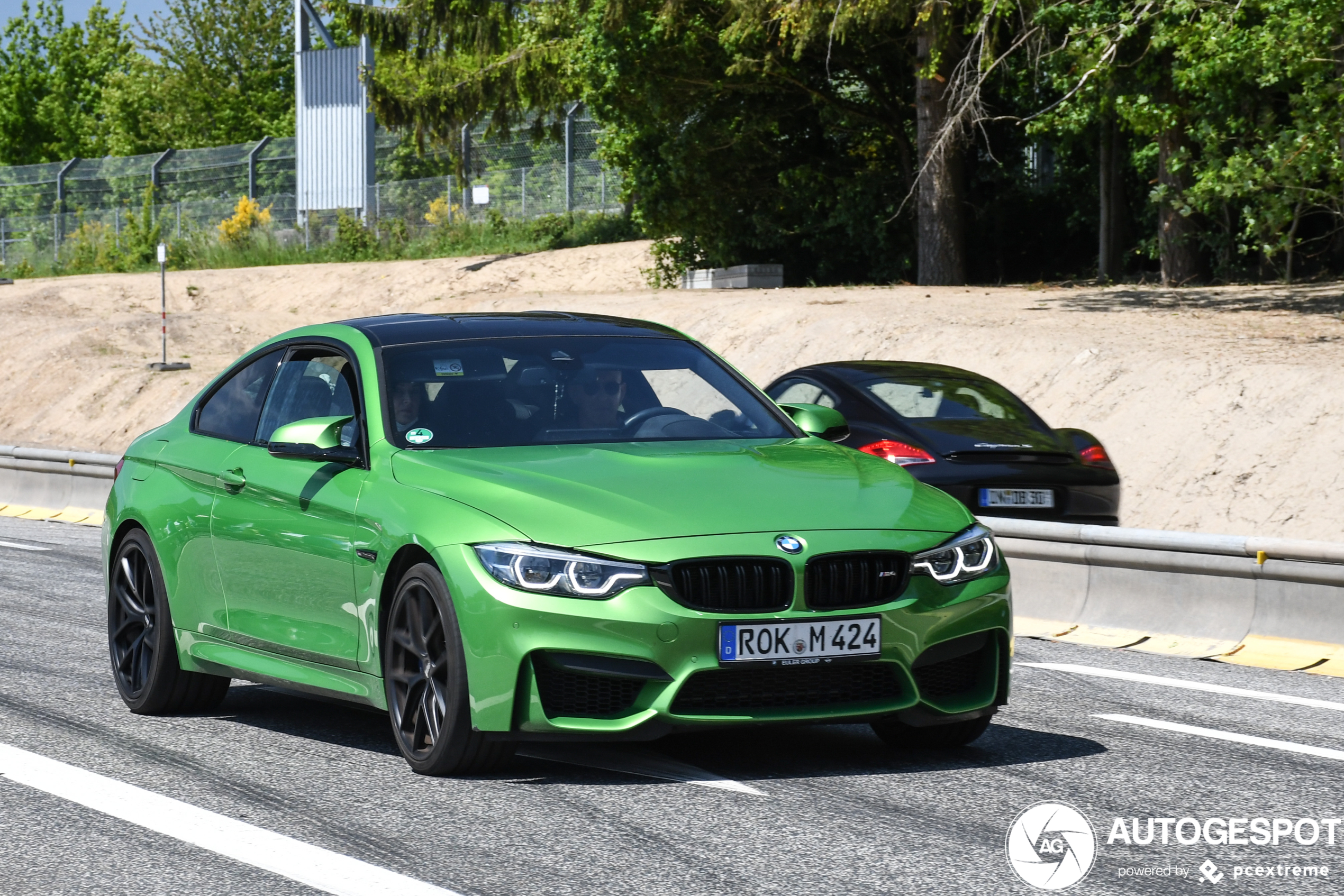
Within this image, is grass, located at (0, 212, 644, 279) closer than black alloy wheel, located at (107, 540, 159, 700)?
No

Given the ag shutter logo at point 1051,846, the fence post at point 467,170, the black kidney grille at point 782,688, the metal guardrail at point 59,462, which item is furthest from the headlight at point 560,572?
the fence post at point 467,170

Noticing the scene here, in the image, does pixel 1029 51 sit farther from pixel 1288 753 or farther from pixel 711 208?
pixel 1288 753

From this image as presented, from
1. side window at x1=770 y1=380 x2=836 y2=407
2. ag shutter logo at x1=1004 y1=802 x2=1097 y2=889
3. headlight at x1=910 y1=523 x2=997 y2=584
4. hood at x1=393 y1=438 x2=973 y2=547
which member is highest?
hood at x1=393 y1=438 x2=973 y2=547

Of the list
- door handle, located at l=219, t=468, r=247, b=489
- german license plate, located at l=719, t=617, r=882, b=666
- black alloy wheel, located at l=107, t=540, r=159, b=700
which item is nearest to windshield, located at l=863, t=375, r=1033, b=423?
black alloy wheel, located at l=107, t=540, r=159, b=700

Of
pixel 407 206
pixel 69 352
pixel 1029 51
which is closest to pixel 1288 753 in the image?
pixel 1029 51

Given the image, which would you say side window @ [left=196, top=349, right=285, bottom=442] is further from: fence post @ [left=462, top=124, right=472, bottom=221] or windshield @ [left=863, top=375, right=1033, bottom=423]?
fence post @ [left=462, top=124, right=472, bottom=221]

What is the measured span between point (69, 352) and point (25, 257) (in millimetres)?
19576

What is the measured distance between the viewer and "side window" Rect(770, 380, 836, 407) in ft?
42.2

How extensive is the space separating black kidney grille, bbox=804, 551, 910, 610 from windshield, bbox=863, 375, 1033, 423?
6413 mm

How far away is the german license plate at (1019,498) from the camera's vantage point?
464 inches

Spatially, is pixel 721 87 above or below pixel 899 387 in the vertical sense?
above

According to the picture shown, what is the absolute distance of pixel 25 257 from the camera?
52500 millimetres

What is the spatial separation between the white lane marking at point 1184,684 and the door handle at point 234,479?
395cm

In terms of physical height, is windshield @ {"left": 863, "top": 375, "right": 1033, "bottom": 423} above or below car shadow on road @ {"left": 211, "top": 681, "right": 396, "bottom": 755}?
above
